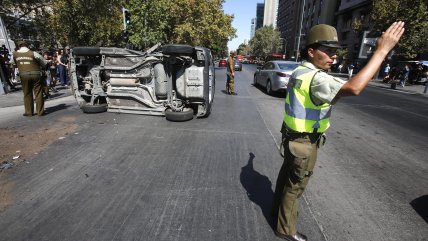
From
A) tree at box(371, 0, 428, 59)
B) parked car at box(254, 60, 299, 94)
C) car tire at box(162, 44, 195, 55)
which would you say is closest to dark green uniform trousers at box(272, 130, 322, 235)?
car tire at box(162, 44, 195, 55)

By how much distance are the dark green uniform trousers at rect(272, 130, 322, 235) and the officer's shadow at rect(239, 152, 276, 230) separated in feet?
0.86

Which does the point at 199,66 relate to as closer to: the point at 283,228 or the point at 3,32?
the point at 283,228

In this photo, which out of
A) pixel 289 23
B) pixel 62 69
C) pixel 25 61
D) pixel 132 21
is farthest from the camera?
pixel 289 23

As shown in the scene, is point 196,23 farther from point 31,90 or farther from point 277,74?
point 31,90

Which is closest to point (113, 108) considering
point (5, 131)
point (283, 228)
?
point (5, 131)

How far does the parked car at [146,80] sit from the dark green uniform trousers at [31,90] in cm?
80

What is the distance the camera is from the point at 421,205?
3.22 meters

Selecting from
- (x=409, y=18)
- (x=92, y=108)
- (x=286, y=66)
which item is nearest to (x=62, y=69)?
(x=92, y=108)

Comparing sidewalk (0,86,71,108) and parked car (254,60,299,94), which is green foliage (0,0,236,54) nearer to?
sidewalk (0,86,71,108)

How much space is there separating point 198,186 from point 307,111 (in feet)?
6.04

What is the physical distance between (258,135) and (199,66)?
6.99ft

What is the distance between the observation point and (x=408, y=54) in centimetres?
2225

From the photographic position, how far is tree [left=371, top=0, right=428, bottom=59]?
21.1m

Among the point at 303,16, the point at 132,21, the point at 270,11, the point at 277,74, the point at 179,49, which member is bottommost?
the point at 277,74
